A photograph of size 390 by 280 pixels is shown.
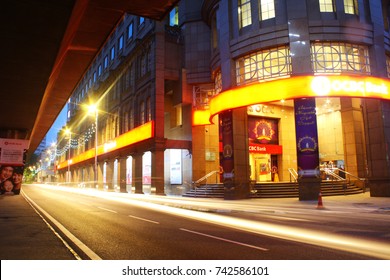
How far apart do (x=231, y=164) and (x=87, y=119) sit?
4669 centimetres

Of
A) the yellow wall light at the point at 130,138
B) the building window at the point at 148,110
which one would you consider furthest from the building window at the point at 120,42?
the building window at the point at 148,110

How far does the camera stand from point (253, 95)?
24.1 metres

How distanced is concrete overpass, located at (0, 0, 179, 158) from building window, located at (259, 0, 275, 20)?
60.0 feet

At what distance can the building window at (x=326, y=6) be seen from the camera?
2451 cm

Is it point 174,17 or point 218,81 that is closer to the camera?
point 218,81

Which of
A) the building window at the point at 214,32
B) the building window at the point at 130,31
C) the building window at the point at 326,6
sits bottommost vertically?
the building window at the point at 326,6

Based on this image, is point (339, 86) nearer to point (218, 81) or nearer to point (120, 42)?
point (218, 81)

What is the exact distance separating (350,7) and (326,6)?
197cm

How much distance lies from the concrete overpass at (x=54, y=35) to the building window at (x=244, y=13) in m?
18.4

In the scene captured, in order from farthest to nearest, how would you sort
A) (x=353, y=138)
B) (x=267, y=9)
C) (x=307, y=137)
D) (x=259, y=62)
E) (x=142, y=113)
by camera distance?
(x=142, y=113) → (x=353, y=138) → (x=267, y=9) → (x=259, y=62) → (x=307, y=137)

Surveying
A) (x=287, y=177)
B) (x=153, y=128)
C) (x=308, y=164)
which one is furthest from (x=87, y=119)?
(x=308, y=164)

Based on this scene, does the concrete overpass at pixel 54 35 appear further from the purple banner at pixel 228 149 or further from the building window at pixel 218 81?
the building window at pixel 218 81

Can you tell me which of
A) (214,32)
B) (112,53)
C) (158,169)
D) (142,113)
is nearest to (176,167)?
(158,169)

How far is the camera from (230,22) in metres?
27.3
